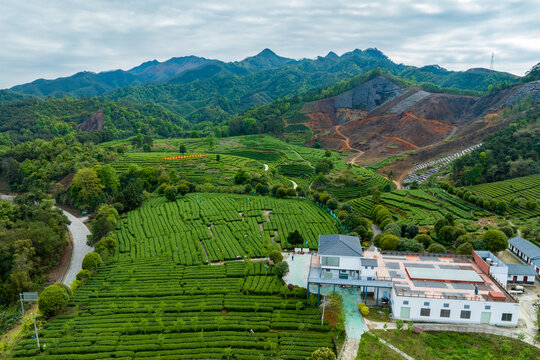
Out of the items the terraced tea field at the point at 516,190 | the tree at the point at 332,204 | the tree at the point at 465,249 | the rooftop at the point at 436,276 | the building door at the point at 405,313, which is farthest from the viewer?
the tree at the point at 332,204

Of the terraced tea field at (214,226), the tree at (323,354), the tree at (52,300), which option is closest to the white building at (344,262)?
the tree at (323,354)

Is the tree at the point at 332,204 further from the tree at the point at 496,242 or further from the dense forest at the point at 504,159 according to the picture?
the dense forest at the point at 504,159

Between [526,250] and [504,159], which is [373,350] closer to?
[526,250]

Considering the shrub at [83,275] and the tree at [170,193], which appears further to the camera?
the tree at [170,193]

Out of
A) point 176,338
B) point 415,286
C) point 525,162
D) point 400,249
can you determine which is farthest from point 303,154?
point 176,338

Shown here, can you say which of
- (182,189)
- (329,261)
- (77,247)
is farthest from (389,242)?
(77,247)
